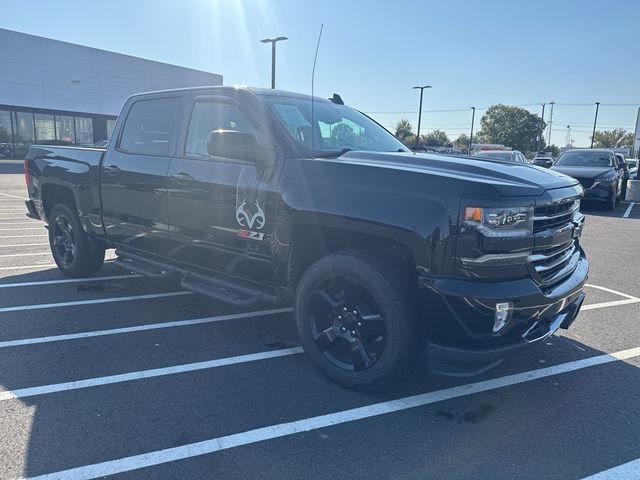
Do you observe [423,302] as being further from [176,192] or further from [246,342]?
[176,192]

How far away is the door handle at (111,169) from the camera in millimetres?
4850

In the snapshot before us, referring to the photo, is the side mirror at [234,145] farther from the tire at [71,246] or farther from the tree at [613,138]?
the tree at [613,138]

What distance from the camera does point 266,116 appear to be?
3.72 m

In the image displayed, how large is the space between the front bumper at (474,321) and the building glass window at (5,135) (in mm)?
35721

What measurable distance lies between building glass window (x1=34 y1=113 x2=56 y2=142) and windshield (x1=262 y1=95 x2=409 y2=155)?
3436cm

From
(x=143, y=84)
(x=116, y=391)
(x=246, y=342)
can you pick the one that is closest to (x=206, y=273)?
(x=246, y=342)

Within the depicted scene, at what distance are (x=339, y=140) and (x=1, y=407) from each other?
3.01 meters

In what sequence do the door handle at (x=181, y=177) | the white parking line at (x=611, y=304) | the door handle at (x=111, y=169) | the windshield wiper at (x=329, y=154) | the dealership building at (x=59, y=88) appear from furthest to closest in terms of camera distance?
the dealership building at (x=59, y=88)
the white parking line at (x=611, y=304)
the door handle at (x=111, y=169)
the door handle at (x=181, y=177)
the windshield wiper at (x=329, y=154)

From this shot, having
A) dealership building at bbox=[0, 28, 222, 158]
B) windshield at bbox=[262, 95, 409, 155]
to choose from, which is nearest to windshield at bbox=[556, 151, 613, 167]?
windshield at bbox=[262, 95, 409, 155]

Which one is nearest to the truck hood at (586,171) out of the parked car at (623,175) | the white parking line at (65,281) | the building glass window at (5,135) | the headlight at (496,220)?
the parked car at (623,175)

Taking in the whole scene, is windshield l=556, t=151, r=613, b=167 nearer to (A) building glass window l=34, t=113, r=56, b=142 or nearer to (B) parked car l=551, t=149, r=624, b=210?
(B) parked car l=551, t=149, r=624, b=210

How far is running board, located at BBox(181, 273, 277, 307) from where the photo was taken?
3771mm

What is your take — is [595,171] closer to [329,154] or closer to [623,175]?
[623,175]

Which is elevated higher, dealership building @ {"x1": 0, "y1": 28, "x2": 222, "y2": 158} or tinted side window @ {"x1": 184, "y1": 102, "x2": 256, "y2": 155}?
dealership building @ {"x1": 0, "y1": 28, "x2": 222, "y2": 158}
